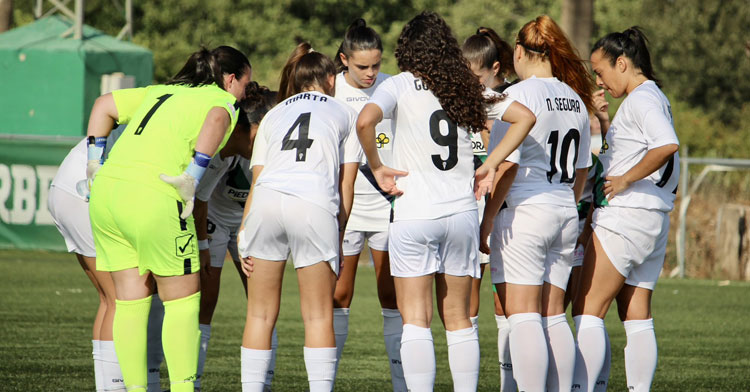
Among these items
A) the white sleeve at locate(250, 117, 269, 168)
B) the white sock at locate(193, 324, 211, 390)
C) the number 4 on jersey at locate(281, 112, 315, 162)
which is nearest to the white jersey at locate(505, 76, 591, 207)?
the number 4 on jersey at locate(281, 112, 315, 162)

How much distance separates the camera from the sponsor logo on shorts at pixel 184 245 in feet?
15.5

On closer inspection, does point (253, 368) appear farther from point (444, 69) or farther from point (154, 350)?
point (444, 69)

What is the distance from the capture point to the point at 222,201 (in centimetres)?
626

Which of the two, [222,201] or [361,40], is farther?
[222,201]

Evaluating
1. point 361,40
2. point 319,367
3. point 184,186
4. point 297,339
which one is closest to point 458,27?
point 297,339

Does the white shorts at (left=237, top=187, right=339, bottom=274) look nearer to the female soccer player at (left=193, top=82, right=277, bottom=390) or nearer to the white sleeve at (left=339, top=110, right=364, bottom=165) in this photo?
the white sleeve at (left=339, top=110, right=364, bottom=165)

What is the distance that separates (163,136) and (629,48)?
2.72 meters

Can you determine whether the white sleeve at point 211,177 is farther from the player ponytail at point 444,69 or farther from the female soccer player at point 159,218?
the player ponytail at point 444,69

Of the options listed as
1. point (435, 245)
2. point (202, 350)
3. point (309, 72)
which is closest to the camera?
point (435, 245)

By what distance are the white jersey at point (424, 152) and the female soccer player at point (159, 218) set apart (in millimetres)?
868

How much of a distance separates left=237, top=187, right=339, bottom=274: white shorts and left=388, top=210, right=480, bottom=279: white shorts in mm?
338

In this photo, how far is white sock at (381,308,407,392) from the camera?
19.3ft

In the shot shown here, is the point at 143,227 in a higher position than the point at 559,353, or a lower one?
higher

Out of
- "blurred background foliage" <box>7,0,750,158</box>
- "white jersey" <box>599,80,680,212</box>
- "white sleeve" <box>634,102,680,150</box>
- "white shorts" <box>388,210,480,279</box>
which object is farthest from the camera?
"blurred background foliage" <box>7,0,750,158</box>
